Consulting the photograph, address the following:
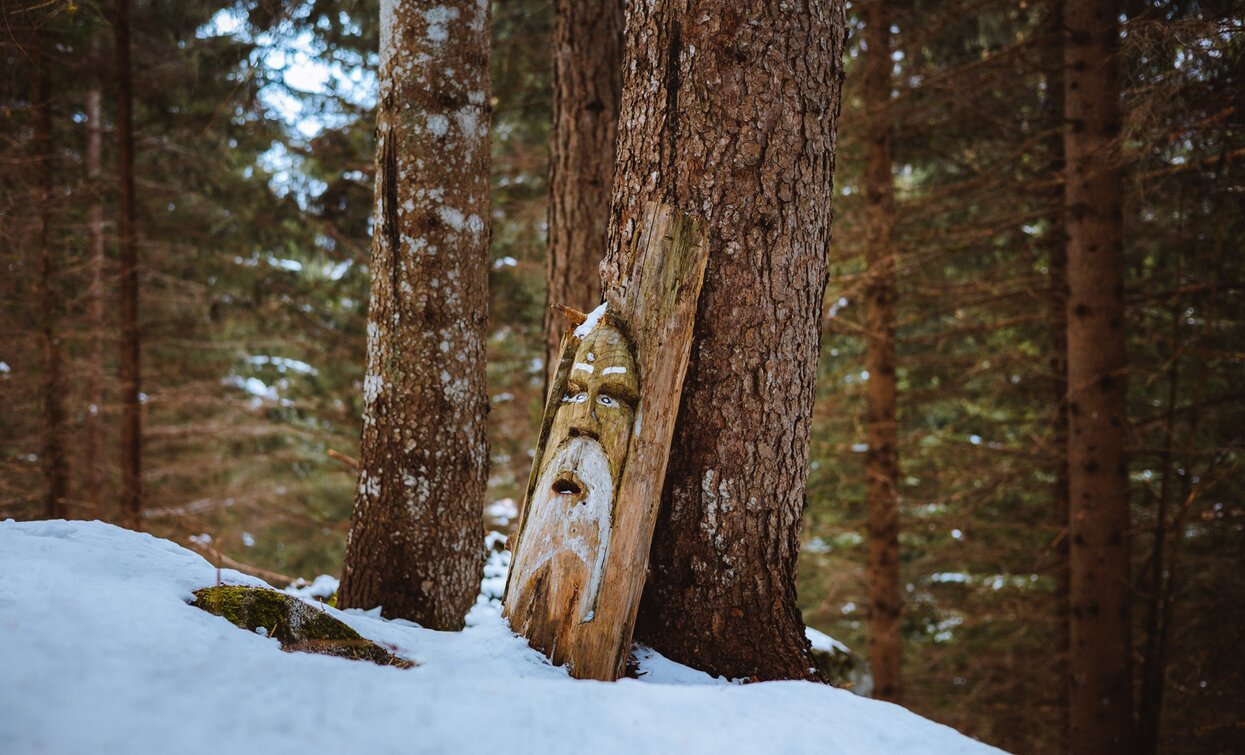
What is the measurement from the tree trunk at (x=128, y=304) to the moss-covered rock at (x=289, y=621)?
649cm

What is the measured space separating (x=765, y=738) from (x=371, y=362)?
2.84 meters

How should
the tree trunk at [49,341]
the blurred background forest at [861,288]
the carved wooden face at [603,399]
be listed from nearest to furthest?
the carved wooden face at [603,399] < the blurred background forest at [861,288] < the tree trunk at [49,341]

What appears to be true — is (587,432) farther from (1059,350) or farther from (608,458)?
(1059,350)

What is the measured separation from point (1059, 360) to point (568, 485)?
25.2 ft

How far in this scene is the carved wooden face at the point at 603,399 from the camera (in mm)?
2699

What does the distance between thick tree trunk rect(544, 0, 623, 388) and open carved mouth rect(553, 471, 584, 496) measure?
9.10ft

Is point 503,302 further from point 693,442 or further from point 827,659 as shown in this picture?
point 693,442

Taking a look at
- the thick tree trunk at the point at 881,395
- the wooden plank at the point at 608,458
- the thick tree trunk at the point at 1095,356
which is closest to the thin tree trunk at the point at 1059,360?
the thick tree trunk at the point at 1095,356

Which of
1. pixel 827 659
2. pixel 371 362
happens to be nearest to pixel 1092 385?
pixel 827 659

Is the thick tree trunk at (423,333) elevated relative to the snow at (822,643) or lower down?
elevated

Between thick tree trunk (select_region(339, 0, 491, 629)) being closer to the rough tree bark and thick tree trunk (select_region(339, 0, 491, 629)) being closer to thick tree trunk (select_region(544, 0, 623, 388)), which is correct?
thick tree trunk (select_region(544, 0, 623, 388))

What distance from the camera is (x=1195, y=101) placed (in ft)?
16.8

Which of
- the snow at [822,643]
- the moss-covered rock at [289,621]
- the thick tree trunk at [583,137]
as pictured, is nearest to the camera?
the moss-covered rock at [289,621]

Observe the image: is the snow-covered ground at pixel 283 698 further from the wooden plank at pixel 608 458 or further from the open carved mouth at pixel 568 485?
the open carved mouth at pixel 568 485
